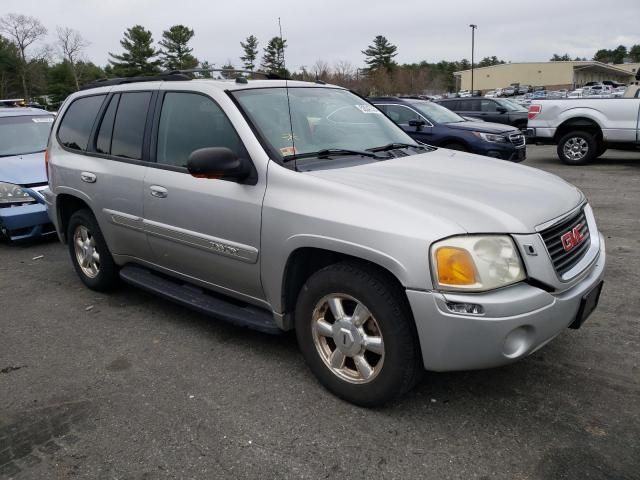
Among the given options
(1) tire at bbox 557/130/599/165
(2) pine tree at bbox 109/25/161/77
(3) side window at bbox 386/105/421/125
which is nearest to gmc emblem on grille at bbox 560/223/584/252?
(3) side window at bbox 386/105/421/125

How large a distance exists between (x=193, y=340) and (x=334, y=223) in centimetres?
165

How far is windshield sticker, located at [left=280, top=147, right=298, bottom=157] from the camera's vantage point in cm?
324

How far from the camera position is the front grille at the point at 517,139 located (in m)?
10.7

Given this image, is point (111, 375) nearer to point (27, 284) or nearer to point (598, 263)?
point (27, 284)

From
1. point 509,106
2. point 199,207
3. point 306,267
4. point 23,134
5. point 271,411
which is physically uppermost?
point 23,134

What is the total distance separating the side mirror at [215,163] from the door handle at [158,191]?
27.2 inches

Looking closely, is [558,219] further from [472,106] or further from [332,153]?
[472,106]

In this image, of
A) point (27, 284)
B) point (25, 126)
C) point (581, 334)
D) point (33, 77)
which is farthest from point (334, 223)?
point (33, 77)

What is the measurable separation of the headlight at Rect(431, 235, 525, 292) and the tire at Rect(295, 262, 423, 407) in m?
0.29

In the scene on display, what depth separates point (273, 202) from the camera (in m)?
3.07

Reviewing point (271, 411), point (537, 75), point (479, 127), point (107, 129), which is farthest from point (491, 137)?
point (537, 75)

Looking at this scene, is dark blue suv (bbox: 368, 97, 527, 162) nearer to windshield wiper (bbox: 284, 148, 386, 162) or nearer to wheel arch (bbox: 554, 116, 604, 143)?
wheel arch (bbox: 554, 116, 604, 143)

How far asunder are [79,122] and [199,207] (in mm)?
2043

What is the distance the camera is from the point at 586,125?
1184cm
